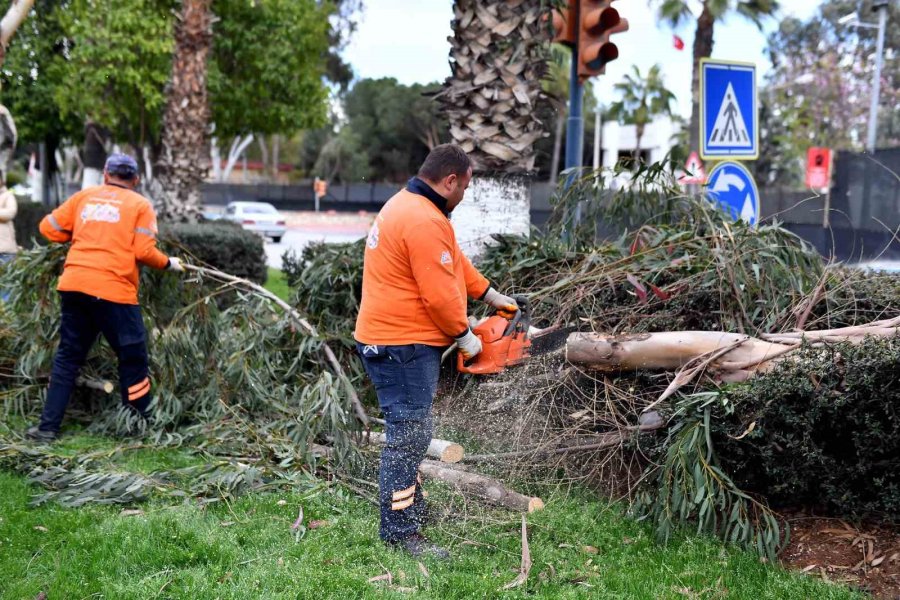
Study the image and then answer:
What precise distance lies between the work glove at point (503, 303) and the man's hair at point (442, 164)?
0.70 meters

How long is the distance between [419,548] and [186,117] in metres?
9.79

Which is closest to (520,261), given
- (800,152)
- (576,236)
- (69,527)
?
(576,236)

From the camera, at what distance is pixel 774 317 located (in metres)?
4.39

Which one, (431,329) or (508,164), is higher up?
(508,164)

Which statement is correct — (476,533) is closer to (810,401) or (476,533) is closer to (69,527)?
(810,401)

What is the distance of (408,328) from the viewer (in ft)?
12.7

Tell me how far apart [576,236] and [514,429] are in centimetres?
177

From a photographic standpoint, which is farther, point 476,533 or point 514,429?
point 514,429

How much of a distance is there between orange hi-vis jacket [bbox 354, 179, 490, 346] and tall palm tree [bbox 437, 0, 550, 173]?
2.68 meters

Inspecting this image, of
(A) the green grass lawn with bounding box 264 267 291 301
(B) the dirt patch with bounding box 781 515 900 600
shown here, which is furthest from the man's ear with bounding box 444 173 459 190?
(A) the green grass lawn with bounding box 264 267 291 301

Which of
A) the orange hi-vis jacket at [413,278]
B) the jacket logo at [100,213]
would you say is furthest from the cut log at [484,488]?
the jacket logo at [100,213]

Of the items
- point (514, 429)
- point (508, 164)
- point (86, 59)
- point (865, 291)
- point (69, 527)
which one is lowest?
point (69, 527)

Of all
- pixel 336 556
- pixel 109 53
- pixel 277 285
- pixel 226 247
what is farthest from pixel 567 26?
pixel 109 53

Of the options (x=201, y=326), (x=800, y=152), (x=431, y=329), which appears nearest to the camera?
(x=431, y=329)
